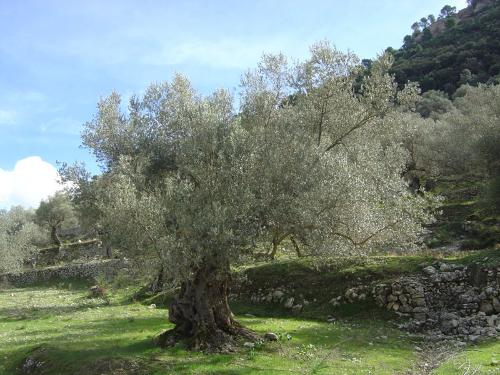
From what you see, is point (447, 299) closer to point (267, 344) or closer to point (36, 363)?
point (267, 344)

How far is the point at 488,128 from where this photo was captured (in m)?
48.0

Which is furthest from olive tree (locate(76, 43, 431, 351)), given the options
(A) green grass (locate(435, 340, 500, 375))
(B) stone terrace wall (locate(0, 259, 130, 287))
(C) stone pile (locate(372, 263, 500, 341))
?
(B) stone terrace wall (locate(0, 259, 130, 287))

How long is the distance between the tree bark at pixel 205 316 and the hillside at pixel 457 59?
91.4m

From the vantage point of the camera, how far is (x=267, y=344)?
18.1m

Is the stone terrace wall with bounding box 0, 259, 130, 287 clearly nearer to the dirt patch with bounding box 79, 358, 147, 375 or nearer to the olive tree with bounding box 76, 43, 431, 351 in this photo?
the olive tree with bounding box 76, 43, 431, 351

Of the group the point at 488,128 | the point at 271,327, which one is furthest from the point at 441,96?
the point at 271,327

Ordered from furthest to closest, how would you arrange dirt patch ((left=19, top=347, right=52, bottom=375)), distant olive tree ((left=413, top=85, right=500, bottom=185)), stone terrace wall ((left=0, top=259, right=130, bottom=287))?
1. stone terrace wall ((left=0, top=259, right=130, bottom=287))
2. distant olive tree ((left=413, top=85, right=500, bottom=185))
3. dirt patch ((left=19, top=347, right=52, bottom=375))

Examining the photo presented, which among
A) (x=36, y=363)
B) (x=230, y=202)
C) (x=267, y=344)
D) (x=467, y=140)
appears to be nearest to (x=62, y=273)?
(x=36, y=363)

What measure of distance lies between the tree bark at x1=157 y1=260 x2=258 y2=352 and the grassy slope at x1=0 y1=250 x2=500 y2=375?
764mm

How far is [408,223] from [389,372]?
7.84 metres

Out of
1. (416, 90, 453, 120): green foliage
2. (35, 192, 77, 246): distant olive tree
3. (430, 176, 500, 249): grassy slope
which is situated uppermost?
(416, 90, 453, 120): green foliage

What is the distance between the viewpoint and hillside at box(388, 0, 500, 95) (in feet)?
351

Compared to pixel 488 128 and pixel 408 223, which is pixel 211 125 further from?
pixel 488 128

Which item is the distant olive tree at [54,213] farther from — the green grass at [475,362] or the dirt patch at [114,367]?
the green grass at [475,362]
